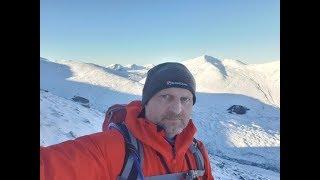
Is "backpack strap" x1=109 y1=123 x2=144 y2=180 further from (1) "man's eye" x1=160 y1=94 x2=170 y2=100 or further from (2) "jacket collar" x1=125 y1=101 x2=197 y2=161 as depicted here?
(1) "man's eye" x1=160 y1=94 x2=170 y2=100

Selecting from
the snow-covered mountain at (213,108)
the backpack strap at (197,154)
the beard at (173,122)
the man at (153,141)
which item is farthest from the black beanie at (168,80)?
the snow-covered mountain at (213,108)

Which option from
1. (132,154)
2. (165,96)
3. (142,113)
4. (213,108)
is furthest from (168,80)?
(213,108)

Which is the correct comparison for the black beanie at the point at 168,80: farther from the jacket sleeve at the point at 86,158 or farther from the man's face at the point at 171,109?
the jacket sleeve at the point at 86,158

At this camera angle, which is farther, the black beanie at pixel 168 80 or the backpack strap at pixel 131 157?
the black beanie at pixel 168 80

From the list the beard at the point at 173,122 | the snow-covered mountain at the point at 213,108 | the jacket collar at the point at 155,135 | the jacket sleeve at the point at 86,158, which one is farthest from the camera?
the snow-covered mountain at the point at 213,108

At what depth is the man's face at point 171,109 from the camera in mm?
1668

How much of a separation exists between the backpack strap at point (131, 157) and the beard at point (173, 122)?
0.20 m

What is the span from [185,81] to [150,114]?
0.70 feet

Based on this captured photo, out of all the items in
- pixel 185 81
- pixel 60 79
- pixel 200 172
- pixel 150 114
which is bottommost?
pixel 60 79

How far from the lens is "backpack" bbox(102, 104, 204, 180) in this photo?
1.42 meters

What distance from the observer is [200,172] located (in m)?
1.67
